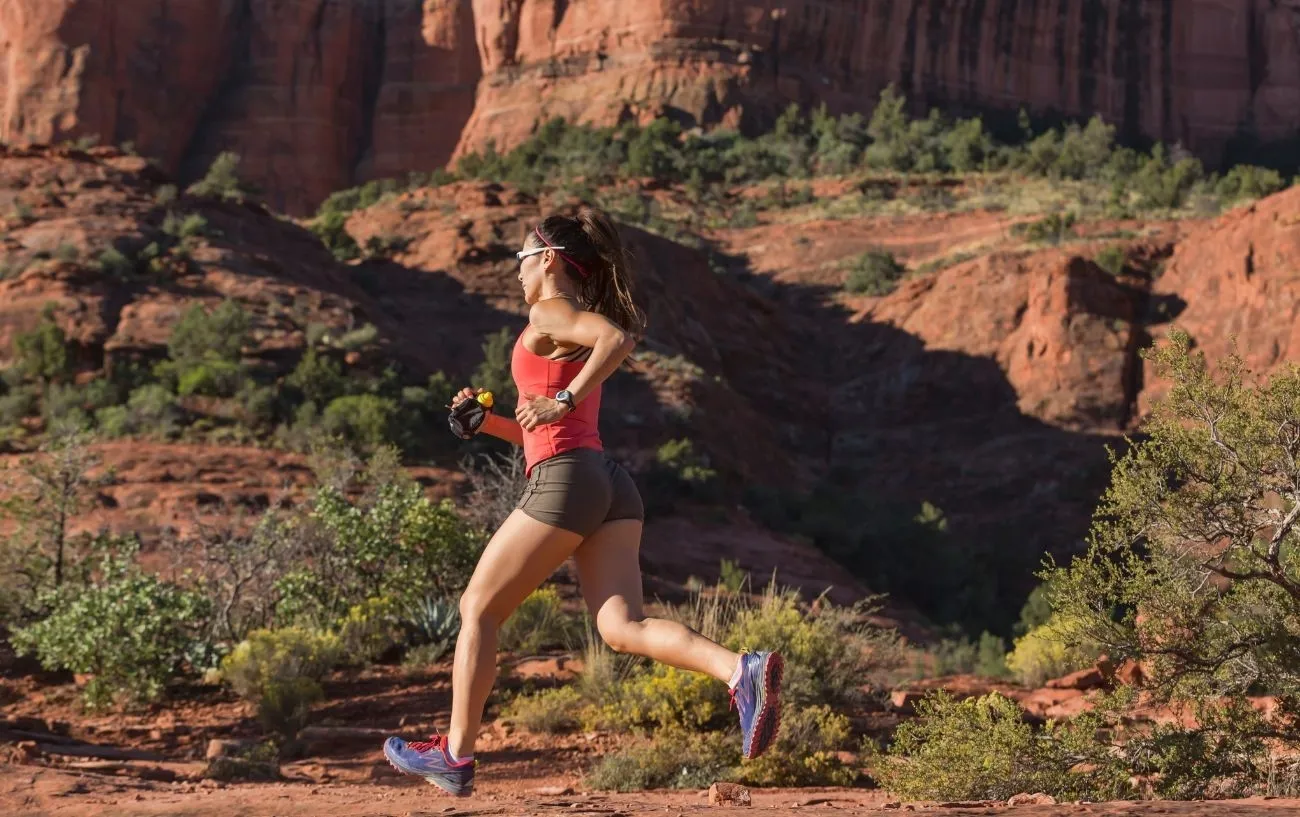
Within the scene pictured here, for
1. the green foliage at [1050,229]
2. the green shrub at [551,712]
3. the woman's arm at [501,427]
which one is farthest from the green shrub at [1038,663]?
the green foliage at [1050,229]

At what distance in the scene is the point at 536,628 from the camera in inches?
446

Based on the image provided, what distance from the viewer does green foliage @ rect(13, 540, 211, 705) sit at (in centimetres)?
1030

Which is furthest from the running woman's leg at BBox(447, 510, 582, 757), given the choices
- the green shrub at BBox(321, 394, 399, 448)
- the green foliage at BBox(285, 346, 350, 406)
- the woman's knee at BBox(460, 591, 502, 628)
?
the green foliage at BBox(285, 346, 350, 406)

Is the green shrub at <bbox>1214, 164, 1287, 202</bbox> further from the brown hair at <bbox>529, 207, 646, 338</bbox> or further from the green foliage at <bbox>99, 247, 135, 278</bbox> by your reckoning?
the brown hair at <bbox>529, 207, 646, 338</bbox>

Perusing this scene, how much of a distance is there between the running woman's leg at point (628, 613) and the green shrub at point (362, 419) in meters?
16.4

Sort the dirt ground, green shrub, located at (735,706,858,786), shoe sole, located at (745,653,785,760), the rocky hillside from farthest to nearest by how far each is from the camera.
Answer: the rocky hillside
green shrub, located at (735,706,858,786)
the dirt ground
shoe sole, located at (745,653,785,760)

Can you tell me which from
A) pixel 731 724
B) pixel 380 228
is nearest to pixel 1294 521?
pixel 731 724

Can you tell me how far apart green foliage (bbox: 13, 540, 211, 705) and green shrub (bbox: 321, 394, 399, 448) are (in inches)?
381

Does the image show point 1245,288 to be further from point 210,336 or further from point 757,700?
point 757,700

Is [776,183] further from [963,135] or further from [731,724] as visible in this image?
[731,724]

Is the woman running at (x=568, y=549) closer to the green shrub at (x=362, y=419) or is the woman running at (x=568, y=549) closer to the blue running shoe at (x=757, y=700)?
the blue running shoe at (x=757, y=700)

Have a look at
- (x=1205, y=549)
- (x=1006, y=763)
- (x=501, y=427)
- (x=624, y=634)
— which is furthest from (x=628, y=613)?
(x=1205, y=549)

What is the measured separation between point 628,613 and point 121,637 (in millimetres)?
6921

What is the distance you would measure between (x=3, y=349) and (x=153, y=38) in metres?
41.5
